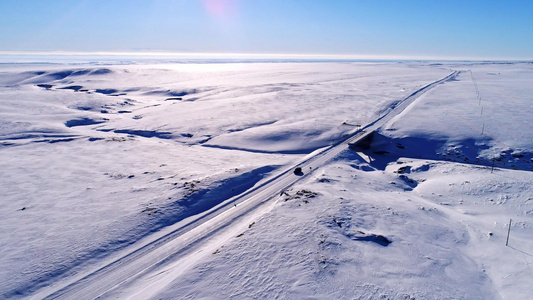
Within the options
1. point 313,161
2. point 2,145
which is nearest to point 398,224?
point 313,161

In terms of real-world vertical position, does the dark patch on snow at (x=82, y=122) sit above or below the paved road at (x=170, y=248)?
above

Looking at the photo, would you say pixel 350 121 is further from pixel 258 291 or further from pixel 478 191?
pixel 258 291

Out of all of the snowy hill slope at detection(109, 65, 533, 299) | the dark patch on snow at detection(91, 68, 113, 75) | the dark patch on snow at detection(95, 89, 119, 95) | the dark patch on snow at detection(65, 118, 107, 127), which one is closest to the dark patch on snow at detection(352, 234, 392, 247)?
the snowy hill slope at detection(109, 65, 533, 299)

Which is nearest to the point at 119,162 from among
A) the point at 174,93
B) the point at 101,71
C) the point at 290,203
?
the point at 290,203

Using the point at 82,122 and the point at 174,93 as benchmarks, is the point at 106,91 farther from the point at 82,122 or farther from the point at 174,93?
the point at 82,122

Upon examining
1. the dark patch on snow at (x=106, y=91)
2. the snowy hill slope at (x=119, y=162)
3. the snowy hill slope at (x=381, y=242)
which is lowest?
the snowy hill slope at (x=381, y=242)

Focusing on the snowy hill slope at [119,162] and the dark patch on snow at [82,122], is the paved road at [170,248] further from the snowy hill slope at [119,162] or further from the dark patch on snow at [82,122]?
the dark patch on snow at [82,122]

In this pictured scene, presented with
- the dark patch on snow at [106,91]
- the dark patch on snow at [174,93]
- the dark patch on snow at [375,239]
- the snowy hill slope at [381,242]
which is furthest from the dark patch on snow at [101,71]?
the dark patch on snow at [375,239]

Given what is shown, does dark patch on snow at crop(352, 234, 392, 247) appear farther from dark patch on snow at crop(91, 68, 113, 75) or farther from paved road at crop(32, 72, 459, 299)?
dark patch on snow at crop(91, 68, 113, 75)
